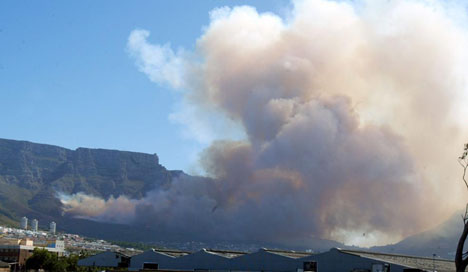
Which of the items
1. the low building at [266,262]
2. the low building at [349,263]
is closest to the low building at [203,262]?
the low building at [266,262]

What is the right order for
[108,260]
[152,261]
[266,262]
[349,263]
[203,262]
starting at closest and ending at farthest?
1. [349,263]
2. [266,262]
3. [203,262]
4. [152,261]
5. [108,260]

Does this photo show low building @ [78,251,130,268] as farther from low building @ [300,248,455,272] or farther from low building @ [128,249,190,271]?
low building @ [300,248,455,272]

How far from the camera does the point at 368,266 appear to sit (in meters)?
120

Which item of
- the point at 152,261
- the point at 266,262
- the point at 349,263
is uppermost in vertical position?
the point at 349,263

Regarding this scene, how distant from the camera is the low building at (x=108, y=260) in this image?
184625mm

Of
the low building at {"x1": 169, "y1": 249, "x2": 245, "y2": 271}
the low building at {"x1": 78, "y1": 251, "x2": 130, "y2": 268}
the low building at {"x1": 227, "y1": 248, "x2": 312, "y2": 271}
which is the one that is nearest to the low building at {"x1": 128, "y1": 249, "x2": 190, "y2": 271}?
the low building at {"x1": 169, "y1": 249, "x2": 245, "y2": 271}

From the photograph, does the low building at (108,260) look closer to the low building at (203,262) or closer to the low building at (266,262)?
the low building at (203,262)

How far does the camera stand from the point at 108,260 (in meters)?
187

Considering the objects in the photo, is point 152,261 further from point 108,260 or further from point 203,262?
point 108,260

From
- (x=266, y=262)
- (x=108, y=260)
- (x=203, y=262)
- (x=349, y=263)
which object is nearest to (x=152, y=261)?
(x=203, y=262)

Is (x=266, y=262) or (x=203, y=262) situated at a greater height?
(x=266, y=262)

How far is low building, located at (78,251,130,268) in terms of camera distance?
7269 inches

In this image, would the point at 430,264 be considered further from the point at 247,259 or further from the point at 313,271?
the point at 247,259

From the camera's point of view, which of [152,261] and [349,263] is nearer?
[349,263]
